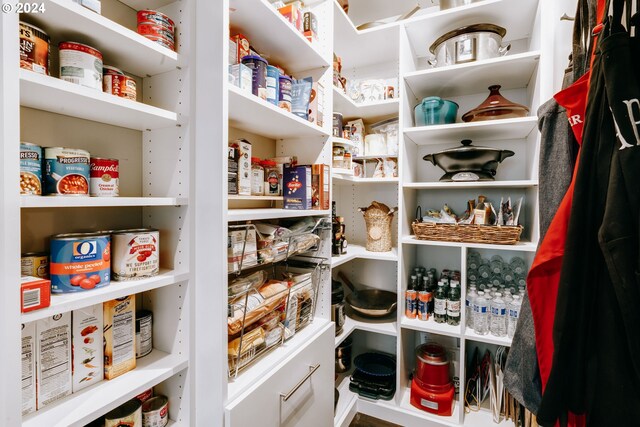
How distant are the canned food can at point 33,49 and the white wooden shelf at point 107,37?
0.05 meters

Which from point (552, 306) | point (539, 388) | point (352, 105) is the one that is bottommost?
point (539, 388)

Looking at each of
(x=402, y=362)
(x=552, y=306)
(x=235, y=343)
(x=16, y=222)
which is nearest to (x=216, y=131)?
(x=16, y=222)

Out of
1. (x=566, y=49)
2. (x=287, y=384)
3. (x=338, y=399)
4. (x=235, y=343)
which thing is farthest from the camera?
(x=338, y=399)

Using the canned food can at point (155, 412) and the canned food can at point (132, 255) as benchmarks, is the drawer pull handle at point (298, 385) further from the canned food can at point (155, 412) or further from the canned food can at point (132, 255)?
the canned food can at point (132, 255)

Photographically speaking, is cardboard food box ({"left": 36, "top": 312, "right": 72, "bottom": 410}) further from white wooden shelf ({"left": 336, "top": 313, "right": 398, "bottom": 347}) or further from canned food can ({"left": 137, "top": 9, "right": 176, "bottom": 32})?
white wooden shelf ({"left": 336, "top": 313, "right": 398, "bottom": 347})

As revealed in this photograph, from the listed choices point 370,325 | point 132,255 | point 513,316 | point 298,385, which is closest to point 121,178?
point 132,255

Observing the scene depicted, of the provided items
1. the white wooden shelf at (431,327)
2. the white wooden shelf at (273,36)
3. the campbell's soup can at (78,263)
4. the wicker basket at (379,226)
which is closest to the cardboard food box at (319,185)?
the white wooden shelf at (273,36)

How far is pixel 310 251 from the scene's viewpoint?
1.51 m

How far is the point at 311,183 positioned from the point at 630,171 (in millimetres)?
1009

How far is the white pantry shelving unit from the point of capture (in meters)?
0.60

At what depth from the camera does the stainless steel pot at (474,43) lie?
61.4 inches

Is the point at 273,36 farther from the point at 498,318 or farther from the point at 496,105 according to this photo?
the point at 498,318

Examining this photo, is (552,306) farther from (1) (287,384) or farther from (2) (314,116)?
(2) (314,116)

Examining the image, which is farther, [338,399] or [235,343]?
[338,399]
